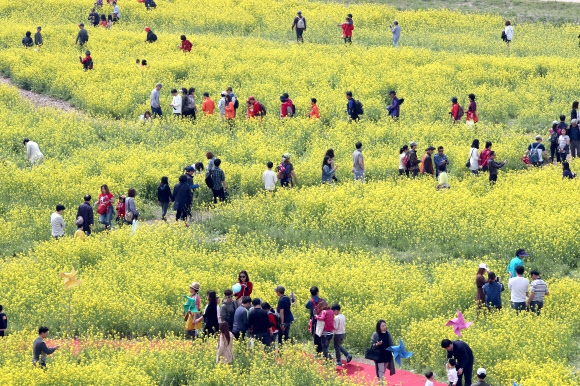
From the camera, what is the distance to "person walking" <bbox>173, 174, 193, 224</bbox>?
91.1ft

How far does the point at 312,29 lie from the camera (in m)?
51.4

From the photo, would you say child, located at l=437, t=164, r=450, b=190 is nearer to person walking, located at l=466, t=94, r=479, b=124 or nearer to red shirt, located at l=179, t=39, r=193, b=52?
person walking, located at l=466, t=94, r=479, b=124

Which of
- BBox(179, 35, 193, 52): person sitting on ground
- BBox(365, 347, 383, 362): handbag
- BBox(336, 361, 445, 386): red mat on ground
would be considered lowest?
BBox(336, 361, 445, 386): red mat on ground

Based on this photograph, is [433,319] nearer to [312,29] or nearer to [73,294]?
[73,294]

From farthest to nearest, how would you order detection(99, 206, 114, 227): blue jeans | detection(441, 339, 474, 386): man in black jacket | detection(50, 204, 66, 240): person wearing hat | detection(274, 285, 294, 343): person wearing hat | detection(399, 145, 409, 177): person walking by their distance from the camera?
detection(399, 145, 409, 177): person walking, detection(99, 206, 114, 227): blue jeans, detection(50, 204, 66, 240): person wearing hat, detection(274, 285, 294, 343): person wearing hat, detection(441, 339, 474, 386): man in black jacket

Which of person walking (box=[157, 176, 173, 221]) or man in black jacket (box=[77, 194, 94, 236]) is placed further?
person walking (box=[157, 176, 173, 221])

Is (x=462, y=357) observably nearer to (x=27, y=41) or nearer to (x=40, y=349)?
(x=40, y=349)

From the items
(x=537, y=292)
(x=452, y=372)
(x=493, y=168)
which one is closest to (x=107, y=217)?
(x=493, y=168)

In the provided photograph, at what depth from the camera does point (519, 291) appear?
71.5 feet

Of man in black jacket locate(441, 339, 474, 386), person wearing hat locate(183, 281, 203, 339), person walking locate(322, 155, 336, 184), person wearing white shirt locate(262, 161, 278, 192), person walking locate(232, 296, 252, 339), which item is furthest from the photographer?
person walking locate(322, 155, 336, 184)

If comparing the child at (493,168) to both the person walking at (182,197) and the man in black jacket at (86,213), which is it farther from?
the man in black jacket at (86,213)

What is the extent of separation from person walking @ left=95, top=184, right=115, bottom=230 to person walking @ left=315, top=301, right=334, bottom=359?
8.80m

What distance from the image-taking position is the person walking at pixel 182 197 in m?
27.8

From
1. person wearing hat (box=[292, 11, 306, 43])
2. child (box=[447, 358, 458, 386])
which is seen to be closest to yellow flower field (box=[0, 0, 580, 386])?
person wearing hat (box=[292, 11, 306, 43])
